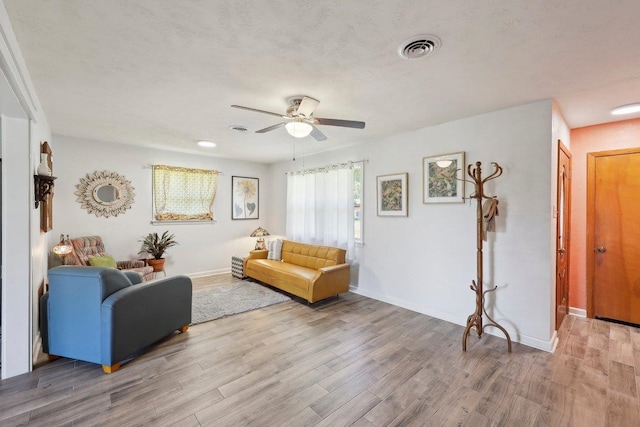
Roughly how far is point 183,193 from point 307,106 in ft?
13.1

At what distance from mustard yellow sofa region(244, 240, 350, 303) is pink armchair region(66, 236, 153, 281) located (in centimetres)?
170

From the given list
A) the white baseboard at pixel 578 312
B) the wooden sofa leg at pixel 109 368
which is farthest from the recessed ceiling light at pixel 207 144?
the white baseboard at pixel 578 312

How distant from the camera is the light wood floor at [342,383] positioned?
189cm

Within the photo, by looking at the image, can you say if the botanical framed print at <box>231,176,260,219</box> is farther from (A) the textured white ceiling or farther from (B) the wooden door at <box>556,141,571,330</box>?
(B) the wooden door at <box>556,141,571,330</box>

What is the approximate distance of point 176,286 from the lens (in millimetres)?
2971

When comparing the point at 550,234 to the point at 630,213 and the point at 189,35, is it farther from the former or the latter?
the point at 189,35

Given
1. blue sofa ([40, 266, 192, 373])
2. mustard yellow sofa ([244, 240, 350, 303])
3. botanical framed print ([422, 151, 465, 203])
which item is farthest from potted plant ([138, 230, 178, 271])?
botanical framed print ([422, 151, 465, 203])

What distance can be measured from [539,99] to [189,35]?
3154 millimetres

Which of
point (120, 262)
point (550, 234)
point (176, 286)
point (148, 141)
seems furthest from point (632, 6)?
point (120, 262)

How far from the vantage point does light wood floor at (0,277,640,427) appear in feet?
6.22

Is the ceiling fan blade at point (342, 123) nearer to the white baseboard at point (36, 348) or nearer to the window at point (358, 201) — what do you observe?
the window at point (358, 201)

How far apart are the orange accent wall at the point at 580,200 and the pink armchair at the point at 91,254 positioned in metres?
5.90

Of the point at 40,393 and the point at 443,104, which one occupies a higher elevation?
the point at 443,104

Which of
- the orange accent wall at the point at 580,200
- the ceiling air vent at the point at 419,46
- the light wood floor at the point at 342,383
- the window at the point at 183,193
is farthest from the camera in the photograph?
the window at the point at 183,193
